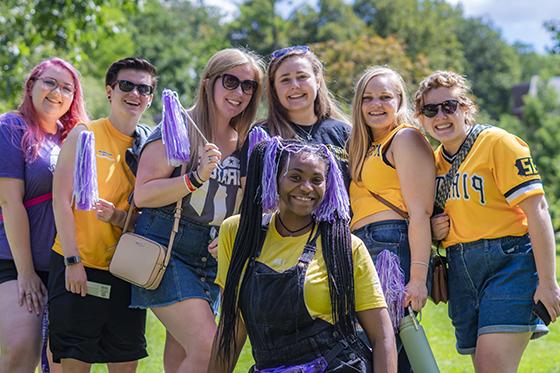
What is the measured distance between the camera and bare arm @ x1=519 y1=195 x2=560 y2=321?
13.3ft


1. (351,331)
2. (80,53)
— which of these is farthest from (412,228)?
(80,53)

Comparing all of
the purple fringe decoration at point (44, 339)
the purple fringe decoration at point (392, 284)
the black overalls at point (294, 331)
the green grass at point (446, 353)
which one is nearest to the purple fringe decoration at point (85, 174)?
the purple fringe decoration at point (44, 339)

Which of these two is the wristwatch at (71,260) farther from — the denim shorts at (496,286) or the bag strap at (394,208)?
the denim shorts at (496,286)

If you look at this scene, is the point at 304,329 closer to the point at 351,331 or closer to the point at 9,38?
the point at 351,331

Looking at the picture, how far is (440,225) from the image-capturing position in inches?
171

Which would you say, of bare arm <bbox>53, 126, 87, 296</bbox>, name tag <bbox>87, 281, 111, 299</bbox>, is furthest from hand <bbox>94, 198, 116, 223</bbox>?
name tag <bbox>87, 281, 111, 299</bbox>

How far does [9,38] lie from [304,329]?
954 cm

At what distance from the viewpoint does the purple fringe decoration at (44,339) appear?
191 inches

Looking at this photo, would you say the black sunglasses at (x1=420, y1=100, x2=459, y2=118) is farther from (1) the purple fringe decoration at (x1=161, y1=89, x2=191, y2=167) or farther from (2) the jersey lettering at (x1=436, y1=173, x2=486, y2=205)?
(1) the purple fringe decoration at (x1=161, y1=89, x2=191, y2=167)

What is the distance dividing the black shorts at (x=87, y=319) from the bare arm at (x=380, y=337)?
6.49ft

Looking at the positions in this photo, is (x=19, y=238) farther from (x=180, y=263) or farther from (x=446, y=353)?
(x=446, y=353)

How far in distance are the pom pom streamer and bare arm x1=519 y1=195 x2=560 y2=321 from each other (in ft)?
6.03

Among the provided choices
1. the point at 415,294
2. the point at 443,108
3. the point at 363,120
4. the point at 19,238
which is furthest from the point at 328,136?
the point at 19,238

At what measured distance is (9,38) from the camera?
1155 cm
